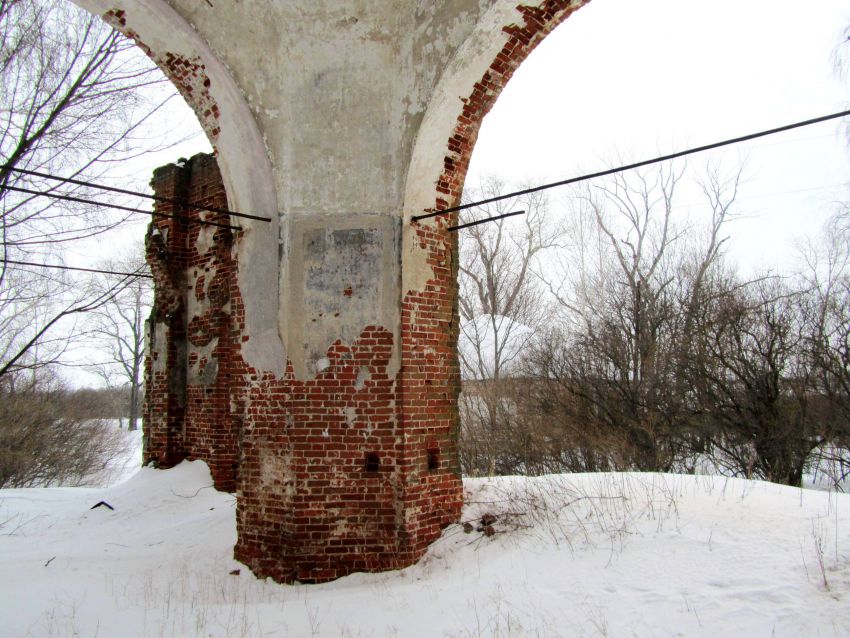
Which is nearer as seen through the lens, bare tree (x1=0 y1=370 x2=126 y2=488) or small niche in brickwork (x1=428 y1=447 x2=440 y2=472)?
small niche in brickwork (x1=428 y1=447 x2=440 y2=472)

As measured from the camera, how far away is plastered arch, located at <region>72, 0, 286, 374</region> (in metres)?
6.18

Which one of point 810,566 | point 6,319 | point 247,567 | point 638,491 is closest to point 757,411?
point 638,491

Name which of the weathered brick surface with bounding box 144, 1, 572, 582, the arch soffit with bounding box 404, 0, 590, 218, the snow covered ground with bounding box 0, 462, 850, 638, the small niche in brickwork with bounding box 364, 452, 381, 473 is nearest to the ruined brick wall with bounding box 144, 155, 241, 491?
the snow covered ground with bounding box 0, 462, 850, 638

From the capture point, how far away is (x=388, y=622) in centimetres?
470

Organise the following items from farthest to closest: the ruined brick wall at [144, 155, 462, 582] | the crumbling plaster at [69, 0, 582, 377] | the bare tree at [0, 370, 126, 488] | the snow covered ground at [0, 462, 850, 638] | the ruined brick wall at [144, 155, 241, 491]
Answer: the bare tree at [0, 370, 126, 488] → the ruined brick wall at [144, 155, 241, 491] → the crumbling plaster at [69, 0, 582, 377] → the ruined brick wall at [144, 155, 462, 582] → the snow covered ground at [0, 462, 850, 638]

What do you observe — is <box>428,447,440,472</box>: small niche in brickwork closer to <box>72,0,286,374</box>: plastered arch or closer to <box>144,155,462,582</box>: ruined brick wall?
<box>144,155,462,582</box>: ruined brick wall

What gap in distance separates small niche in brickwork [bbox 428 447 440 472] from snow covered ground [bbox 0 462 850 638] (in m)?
0.62

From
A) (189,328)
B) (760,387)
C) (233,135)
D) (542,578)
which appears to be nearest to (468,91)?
(233,135)

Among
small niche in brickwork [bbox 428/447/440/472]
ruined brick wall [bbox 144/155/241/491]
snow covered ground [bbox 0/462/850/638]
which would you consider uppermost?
ruined brick wall [bbox 144/155/241/491]

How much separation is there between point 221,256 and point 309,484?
4.80 m

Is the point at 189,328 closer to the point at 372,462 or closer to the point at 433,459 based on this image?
the point at 372,462

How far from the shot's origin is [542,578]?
483 centimetres

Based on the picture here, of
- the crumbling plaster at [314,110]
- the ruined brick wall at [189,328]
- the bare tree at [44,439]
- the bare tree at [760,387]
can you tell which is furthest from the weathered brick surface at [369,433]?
the bare tree at [44,439]

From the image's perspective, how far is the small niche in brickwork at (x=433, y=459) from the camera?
241 inches
